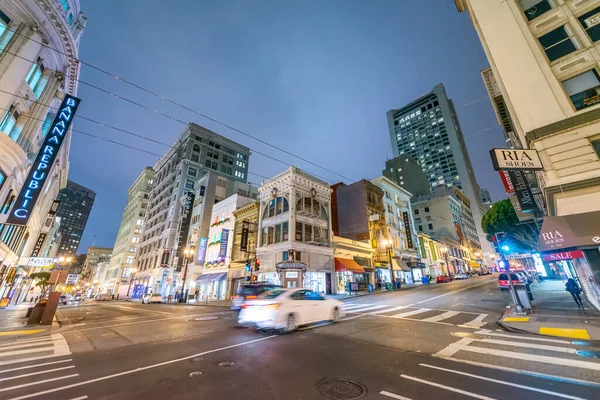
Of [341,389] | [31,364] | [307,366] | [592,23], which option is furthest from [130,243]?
[592,23]

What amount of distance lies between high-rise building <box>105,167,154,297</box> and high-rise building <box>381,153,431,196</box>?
84.6 metres

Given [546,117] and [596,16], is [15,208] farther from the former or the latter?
[596,16]

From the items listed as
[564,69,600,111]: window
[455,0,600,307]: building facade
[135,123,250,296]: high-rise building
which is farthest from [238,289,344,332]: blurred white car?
[135,123,250,296]: high-rise building

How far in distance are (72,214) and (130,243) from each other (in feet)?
518

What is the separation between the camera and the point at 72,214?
573 ft

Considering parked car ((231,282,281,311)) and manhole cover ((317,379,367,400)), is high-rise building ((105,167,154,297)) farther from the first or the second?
manhole cover ((317,379,367,400))

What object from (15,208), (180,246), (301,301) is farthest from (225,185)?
(301,301)

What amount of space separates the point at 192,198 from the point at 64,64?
32.3 metres

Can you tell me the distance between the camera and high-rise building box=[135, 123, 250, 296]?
1879 inches

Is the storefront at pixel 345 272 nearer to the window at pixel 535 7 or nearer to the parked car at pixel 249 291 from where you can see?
the parked car at pixel 249 291

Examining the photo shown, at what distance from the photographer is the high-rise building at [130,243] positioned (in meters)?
63.8

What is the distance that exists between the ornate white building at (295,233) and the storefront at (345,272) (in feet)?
3.52

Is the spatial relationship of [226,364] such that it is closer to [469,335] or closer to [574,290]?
[469,335]

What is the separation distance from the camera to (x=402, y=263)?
41.4 m
